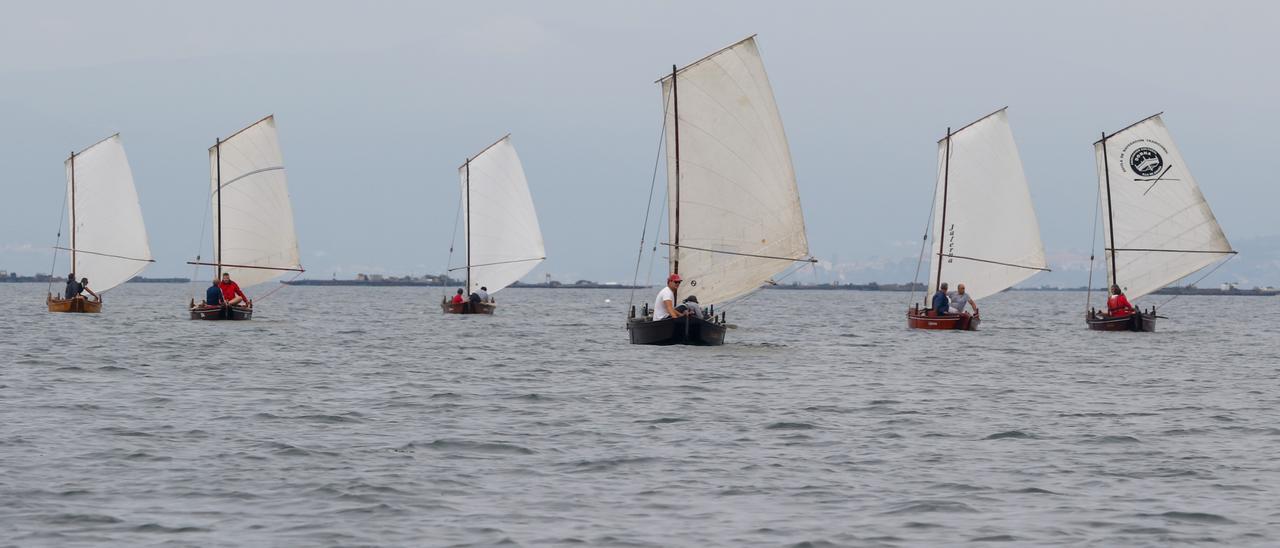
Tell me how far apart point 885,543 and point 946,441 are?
7599mm

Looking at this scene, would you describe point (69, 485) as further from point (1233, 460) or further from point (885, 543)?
point (1233, 460)

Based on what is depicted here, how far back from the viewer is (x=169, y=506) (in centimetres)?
1599

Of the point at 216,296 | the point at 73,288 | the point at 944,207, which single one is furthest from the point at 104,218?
the point at 944,207

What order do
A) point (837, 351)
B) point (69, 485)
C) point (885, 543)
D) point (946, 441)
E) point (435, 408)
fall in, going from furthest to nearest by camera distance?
point (837, 351)
point (435, 408)
point (946, 441)
point (69, 485)
point (885, 543)

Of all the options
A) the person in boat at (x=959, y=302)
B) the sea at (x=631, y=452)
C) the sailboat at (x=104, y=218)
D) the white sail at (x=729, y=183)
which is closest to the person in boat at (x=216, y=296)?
the sailboat at (x=104, y=218)

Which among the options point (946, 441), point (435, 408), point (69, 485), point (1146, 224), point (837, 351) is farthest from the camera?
point (1146, 224)

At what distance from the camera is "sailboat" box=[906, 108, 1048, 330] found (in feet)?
197

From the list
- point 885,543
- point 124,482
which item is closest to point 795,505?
point 885,543

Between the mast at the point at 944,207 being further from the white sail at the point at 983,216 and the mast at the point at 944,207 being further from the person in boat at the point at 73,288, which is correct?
the person in boat at the point at 73,288

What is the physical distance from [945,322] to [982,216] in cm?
569

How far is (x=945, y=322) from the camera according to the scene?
186ft

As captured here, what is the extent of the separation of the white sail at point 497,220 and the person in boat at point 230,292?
20.3 meters

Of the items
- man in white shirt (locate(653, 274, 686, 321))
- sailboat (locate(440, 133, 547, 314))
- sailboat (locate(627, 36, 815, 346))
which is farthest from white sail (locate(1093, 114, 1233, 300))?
sailboat (locate(440, 133, 547, 314))

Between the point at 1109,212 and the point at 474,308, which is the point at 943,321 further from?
the point at 474,308
